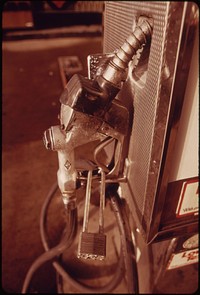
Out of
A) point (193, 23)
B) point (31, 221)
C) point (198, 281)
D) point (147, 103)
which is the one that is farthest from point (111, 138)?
point (31, 221)

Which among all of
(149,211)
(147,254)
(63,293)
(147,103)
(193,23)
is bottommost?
(63,293)

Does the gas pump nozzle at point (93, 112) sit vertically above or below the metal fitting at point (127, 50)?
below

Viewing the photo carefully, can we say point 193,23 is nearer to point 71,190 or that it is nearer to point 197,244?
point 71,190

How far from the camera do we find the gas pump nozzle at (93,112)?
60 cm

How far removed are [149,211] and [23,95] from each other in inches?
111

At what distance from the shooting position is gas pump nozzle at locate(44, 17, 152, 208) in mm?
603

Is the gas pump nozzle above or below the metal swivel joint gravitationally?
below

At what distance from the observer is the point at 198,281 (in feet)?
4.08

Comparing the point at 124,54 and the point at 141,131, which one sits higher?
the point at 124,54

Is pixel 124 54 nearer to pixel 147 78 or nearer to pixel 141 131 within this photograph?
pixel 147 78

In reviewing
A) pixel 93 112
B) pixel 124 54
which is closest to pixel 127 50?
pixel 124 54

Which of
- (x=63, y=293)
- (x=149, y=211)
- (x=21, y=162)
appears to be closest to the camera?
(x=149, y=211)

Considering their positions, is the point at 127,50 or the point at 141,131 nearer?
the point at 127,50

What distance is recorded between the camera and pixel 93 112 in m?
0.64
